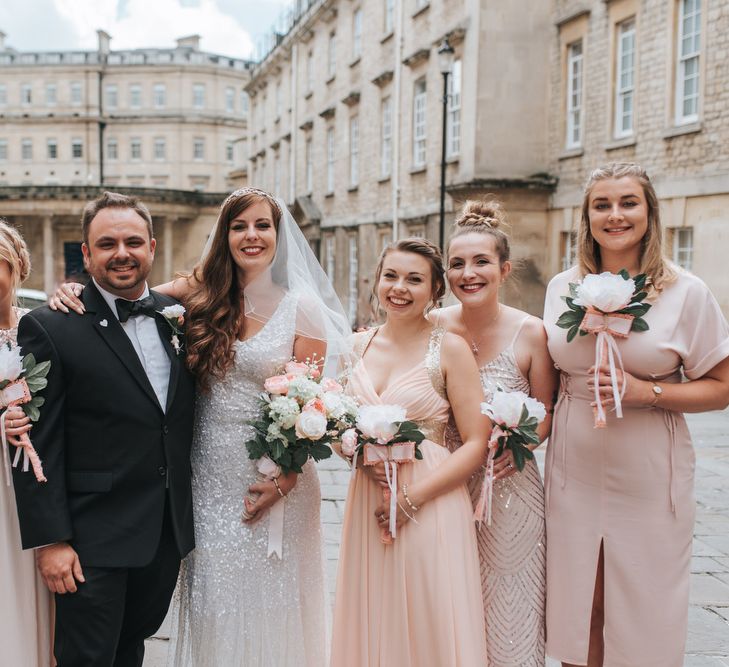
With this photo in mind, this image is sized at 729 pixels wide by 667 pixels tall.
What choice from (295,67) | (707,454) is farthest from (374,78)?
(707,454)

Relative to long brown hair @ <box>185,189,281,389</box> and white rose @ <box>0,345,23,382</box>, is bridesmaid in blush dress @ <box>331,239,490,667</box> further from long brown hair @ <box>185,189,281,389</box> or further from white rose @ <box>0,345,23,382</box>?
white rose @ <box>0,345,23,382</box>

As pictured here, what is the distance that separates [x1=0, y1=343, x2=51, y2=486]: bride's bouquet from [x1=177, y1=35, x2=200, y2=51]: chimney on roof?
Result: 79.2 metres

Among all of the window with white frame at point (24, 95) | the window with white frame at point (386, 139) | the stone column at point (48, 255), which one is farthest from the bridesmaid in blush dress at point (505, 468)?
the window with white frame at point (24, 95)

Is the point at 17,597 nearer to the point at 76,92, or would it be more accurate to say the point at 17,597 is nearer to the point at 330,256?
the point at 330,256

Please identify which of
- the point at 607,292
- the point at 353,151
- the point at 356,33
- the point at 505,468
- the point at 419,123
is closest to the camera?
the point at 607,292

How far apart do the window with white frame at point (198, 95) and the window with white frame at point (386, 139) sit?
51.9 m

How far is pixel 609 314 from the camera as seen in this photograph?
3061 millimetres

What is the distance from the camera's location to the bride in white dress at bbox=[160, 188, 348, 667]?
340 centimetres

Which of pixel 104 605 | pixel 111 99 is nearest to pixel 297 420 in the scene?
pixel 104 605

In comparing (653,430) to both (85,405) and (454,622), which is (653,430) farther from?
(85,405)

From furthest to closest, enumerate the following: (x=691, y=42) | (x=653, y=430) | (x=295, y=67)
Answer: (x=295, y=67), (x=691, y=42), (x=653, y=430)

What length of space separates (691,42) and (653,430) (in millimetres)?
13448

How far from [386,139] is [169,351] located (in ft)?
75.1

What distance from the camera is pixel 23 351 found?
3.05 meters
